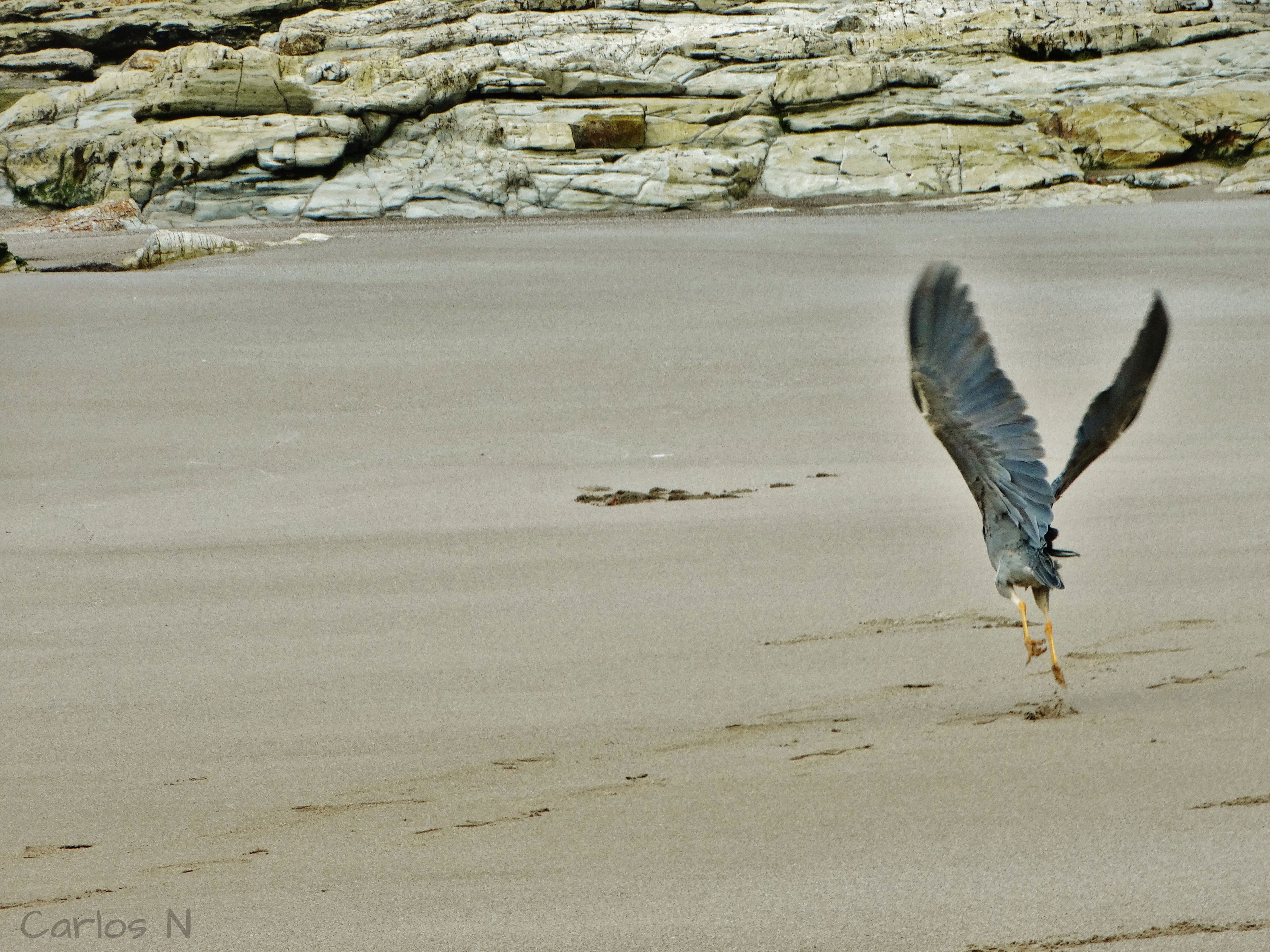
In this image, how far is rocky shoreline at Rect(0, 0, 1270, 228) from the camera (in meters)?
13.9

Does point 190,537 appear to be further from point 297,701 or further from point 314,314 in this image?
point 314,314

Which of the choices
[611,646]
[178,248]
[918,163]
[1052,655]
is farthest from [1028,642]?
[918,163]

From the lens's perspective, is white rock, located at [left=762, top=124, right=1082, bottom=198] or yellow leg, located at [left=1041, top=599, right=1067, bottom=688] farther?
white rock, located at [left=762, top=124, right=1082, bottom=198]

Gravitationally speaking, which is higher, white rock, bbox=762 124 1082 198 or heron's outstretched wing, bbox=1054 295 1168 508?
heron's outstretched wing, bbox=1054 295 1168 508

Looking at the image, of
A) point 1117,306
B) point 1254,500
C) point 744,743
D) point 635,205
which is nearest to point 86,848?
point 744,743

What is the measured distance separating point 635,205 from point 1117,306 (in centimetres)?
663

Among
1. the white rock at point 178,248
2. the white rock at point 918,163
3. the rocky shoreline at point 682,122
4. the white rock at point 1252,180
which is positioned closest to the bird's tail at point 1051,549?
the white rock at point 178,248

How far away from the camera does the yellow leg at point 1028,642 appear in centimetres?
325

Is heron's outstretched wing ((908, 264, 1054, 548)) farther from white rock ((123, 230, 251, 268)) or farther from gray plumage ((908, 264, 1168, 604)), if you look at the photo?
white rock ((123, 230, 251, 268))

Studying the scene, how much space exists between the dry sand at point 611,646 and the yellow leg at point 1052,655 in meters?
0.09

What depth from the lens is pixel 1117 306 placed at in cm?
795

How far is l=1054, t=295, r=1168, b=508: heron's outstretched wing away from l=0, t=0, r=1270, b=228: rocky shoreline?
9.62 metres

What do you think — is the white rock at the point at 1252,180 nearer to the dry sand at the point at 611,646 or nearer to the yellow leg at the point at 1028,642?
the dry sand at the point at 611,646

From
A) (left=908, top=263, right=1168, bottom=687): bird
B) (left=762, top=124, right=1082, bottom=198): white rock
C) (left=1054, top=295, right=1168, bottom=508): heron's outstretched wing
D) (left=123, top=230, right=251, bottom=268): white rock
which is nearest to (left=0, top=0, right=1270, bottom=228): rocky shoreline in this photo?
(left=762, top=124, right=1082, bottom=198): white rock
